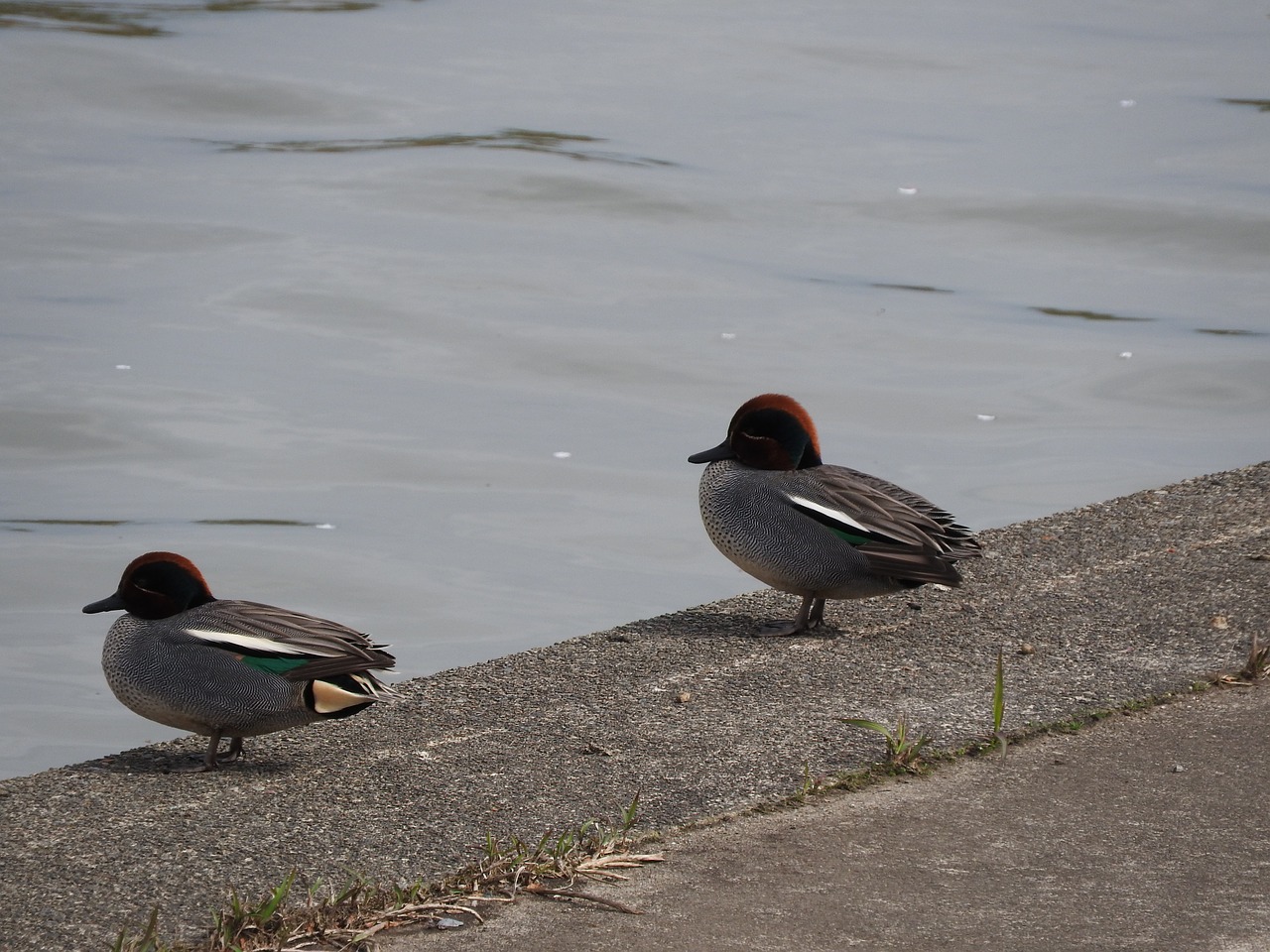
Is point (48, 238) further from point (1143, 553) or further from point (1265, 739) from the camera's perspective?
point (1265, 739)

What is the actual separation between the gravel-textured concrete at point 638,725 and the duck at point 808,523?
167 millimetres

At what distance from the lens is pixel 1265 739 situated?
4379 millimetres

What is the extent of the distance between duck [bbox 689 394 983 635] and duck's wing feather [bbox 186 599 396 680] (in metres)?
1.43

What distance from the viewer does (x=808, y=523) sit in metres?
5.57

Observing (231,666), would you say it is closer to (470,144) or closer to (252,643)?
(252,643)

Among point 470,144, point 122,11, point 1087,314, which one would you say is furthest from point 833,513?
point 122,11

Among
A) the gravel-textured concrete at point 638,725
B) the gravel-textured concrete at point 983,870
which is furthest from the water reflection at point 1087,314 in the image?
the gravel-textured concrete at point 983,870

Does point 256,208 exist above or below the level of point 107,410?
above

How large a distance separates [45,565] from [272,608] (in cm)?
377

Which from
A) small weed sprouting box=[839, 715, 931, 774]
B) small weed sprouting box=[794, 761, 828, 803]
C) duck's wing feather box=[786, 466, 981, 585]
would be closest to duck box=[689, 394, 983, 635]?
duck's wing feather box=[786, 466, 981, 585]

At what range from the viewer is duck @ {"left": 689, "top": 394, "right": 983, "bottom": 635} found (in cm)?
545

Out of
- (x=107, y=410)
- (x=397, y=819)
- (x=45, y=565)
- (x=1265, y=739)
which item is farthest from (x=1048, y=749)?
(x=107, y=410)

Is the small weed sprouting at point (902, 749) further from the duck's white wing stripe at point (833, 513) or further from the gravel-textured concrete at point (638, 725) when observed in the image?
the duck's white wing stripe at point (833, 513)

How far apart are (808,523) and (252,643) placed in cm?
188
